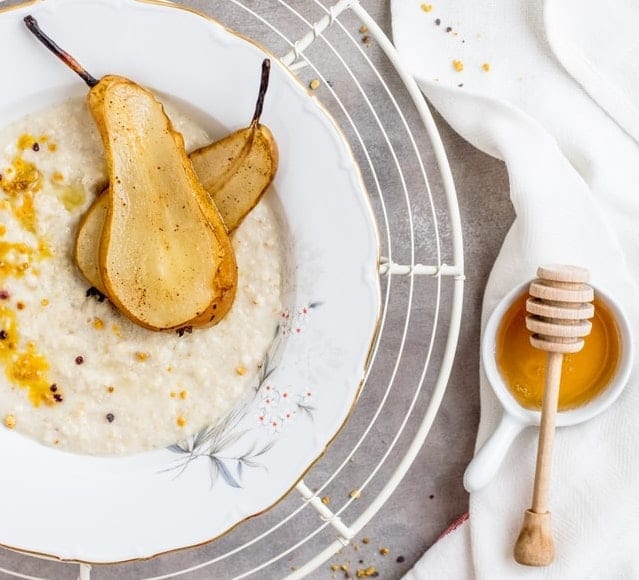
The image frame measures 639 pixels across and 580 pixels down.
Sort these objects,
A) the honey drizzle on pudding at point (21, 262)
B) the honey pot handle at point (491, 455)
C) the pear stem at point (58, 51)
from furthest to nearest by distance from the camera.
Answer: the honey pot handle at point (491, 455) → the honey drizzle on pudding at point (21, 262) → the pear stem at point (58, 51)

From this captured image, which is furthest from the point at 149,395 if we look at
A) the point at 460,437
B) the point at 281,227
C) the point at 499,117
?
the point at 499,117

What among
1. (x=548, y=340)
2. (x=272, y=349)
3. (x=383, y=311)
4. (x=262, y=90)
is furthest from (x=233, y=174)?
(x=548, y=340)

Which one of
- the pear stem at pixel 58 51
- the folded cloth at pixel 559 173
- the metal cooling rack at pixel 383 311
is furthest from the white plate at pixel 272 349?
the folded cloth at pixel 559 173

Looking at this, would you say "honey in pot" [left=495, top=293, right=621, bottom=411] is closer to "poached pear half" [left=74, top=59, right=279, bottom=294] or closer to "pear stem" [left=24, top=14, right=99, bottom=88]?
"poached pear half" [left=74, top=59, right=279, bottom=294]

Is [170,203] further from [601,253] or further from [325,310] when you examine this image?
[601,253]

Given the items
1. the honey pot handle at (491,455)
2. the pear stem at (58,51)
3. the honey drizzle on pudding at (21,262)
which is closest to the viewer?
the pear stem at (58,51)

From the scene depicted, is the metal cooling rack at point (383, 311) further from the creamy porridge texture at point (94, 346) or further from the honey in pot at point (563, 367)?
the creamy porridge texture at point (94, 346)
